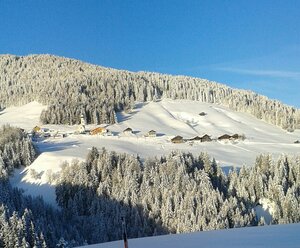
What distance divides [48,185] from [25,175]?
7.54m

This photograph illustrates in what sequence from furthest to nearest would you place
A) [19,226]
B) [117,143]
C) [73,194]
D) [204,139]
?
[204,139] < [117,143] < [73,194] < [19,226]

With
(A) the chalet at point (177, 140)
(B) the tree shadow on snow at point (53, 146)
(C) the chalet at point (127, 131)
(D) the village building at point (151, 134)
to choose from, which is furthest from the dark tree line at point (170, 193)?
(C) the chalet at point (127, 131)

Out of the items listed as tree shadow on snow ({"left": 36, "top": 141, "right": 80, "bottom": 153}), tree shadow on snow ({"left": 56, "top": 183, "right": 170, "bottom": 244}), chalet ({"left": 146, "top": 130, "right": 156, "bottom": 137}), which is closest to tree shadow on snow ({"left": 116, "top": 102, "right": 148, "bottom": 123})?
chalet ({"left": 146, "top": 130, "right": 156, "bottom": 137})

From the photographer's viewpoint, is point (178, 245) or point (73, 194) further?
point (73, 194)

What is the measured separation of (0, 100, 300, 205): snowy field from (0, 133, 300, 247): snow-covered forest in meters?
5.98

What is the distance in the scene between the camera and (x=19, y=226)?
2025 inches

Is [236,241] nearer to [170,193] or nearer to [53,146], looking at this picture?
[170,193]

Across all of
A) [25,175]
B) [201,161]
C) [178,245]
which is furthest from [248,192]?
[178,245]

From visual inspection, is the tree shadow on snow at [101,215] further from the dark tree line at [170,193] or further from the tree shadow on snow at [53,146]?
the tree shadow on snow at [53,146]

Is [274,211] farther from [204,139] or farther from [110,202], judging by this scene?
[204,139]

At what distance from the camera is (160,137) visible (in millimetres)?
134625

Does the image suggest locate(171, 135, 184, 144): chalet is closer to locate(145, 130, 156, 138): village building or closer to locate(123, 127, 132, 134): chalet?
locate(145, 130, 156, 138): village building

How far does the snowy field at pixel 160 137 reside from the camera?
9194 cm

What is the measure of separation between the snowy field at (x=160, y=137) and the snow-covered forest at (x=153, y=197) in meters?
5.98
